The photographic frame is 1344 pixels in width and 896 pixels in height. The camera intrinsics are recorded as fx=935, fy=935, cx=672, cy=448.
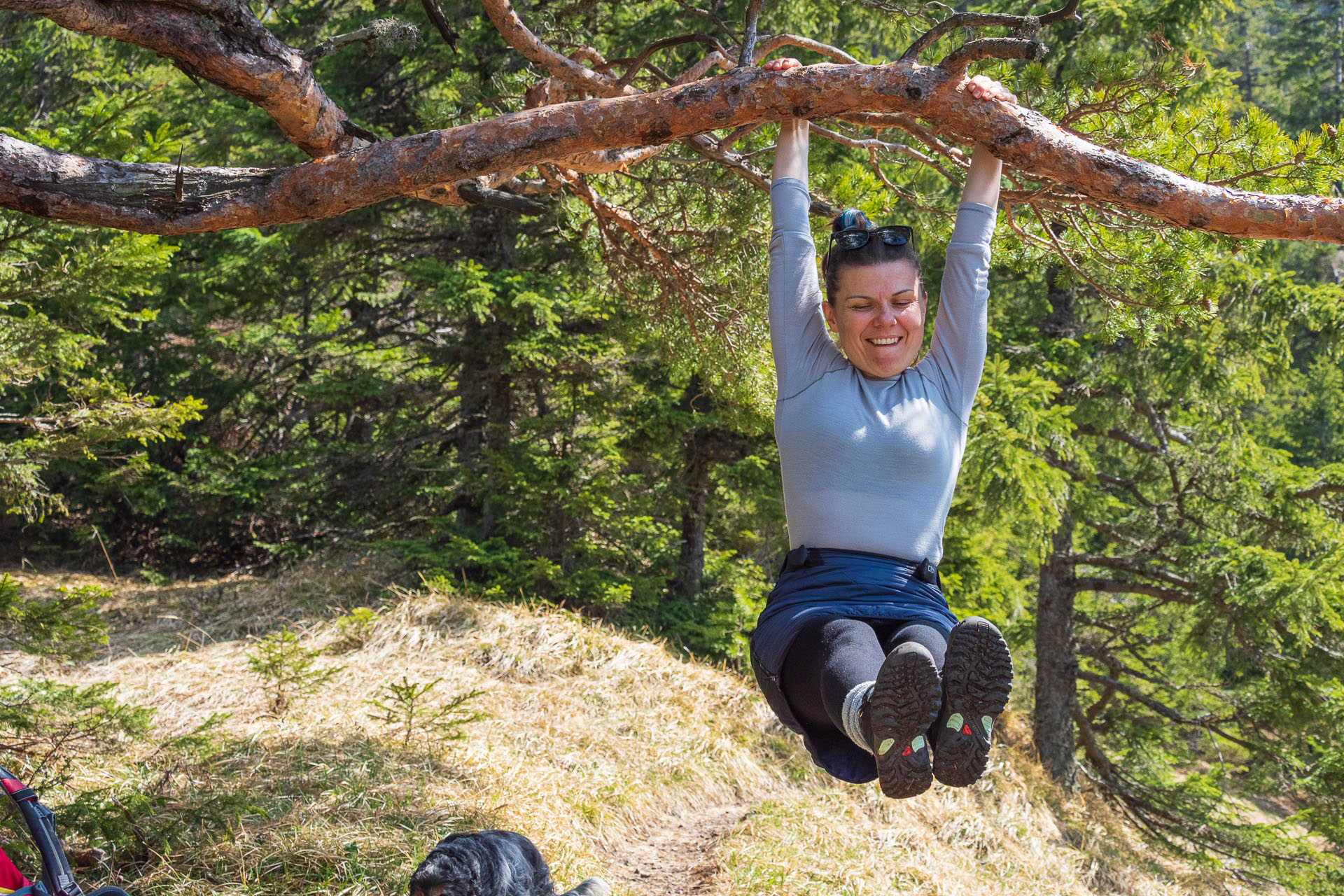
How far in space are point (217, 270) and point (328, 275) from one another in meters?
1.09

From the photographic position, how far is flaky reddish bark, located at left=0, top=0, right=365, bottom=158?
2332mm

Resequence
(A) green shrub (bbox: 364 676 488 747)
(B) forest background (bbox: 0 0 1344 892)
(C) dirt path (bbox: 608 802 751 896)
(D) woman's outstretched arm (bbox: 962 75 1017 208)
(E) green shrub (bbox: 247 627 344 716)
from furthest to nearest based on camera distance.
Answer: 1. (B) forest background (bbox: 0 0 1344 892)
2. (E) green shrub (bbox: 247 627 344 716)
3. (A) green shrub (bbox: 364 676 488 747)
4. (C) dirt path (bbox: 608 802 751 896)
5. (D) woman's outstretched arm (bbox: 962 75 1017 208)

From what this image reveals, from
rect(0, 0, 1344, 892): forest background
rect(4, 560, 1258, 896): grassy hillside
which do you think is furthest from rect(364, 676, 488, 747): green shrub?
rect(0, 0, 1344, 892): forest background

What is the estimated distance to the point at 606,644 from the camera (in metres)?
7.67

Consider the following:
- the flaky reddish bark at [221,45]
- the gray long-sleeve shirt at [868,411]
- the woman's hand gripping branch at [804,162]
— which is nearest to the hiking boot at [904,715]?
the gray long-sleeve shirt at [868,411]

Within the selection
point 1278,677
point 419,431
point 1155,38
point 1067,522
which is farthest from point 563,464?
point 1278,677

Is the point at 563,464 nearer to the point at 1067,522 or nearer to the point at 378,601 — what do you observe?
the point at 378,601

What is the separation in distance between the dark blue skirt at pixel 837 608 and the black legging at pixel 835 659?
2 centimetres

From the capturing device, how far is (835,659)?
2.18 metres

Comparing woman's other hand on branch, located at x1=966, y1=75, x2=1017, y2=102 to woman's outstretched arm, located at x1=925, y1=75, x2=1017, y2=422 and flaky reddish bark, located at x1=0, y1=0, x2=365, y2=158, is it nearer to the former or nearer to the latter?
woman's outstretched arm, located at x1=925, y1=75, x2=1017, y2=422

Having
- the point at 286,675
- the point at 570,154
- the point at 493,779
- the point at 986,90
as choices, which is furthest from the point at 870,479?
the point at 286,675

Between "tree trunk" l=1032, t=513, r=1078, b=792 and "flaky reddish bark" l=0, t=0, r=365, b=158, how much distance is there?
31.2ft

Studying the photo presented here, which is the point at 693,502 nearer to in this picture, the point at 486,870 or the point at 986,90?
the point at 486,870

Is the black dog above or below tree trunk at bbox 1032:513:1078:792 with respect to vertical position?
above
